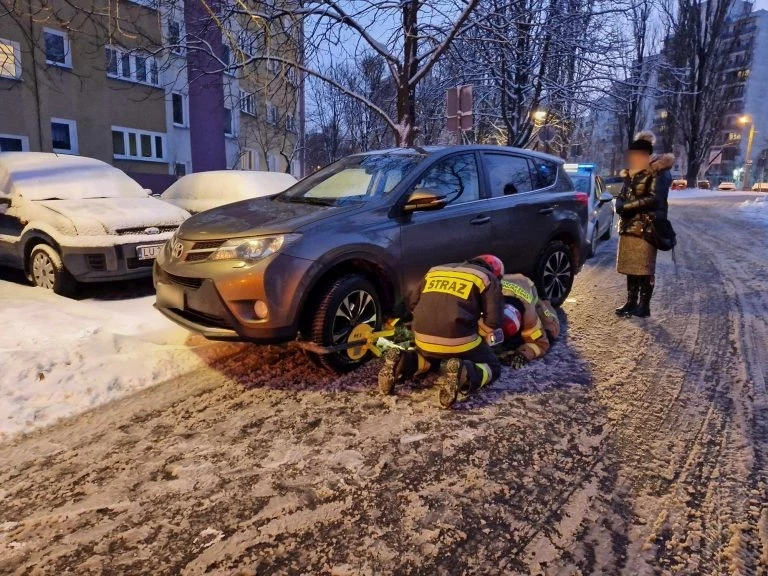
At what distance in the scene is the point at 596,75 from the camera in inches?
462

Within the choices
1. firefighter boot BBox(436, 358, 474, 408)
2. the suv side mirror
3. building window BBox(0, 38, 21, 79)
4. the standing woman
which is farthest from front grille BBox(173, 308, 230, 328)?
building window BBox(0, 38, 21, 79)

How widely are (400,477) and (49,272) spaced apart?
4948mm

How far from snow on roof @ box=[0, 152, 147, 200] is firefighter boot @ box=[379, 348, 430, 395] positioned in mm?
4963

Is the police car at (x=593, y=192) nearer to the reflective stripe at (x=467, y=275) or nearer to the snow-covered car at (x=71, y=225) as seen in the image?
the reflective stripe at (x=467, y=275)

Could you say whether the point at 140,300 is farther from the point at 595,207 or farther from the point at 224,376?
the point at 595,207

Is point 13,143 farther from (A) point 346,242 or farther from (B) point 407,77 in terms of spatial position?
(A) point 346,242

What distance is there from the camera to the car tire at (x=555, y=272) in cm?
530

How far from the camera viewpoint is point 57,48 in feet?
52.5

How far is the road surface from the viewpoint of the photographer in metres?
1.96

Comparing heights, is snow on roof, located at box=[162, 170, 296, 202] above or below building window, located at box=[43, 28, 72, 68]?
below

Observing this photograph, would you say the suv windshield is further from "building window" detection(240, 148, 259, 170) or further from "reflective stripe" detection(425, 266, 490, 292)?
"building window" detection(240, 148, 259, 170)

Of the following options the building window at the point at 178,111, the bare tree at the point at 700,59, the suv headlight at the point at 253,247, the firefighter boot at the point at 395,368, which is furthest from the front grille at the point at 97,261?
the bare tree at the point at 700,59

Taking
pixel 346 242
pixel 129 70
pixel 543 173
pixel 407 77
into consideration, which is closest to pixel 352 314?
pixel 346 242

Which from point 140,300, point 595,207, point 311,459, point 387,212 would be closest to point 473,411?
point 311,459
